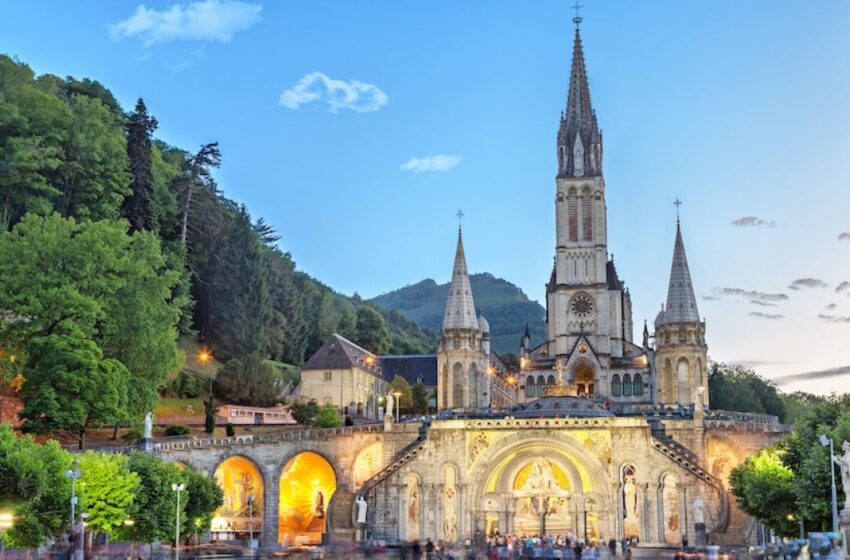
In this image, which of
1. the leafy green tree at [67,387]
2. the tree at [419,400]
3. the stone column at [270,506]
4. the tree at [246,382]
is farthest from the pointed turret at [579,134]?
the leafy green tree at [67,387]

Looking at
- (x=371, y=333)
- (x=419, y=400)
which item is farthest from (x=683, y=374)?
(x=371, y=333)

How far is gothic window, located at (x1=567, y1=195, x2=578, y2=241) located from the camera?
381 feet

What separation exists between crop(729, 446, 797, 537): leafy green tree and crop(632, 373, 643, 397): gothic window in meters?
48.8

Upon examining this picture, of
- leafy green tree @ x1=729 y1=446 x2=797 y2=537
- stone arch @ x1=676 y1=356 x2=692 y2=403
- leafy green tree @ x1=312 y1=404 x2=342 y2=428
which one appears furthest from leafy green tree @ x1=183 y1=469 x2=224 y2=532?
stone arch @ x1=676 y1=356 x2=692 y2=403

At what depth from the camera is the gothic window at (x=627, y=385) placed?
368ft

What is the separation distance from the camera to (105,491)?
5416 cm

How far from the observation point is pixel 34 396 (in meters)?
66.2

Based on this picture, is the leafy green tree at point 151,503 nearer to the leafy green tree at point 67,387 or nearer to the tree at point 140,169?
the leafy green tree at point 67,387

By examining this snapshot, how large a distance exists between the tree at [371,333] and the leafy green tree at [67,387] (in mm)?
78190

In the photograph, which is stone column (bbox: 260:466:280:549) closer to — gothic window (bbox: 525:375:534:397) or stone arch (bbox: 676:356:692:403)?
stone arch (bbox: 676:356:692:403)

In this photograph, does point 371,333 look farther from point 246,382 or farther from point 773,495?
point 773,495

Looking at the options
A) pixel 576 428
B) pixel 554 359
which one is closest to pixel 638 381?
pixel 554 359

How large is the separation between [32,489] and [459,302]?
56.1 m

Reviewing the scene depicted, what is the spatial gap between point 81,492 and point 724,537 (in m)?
39.5
